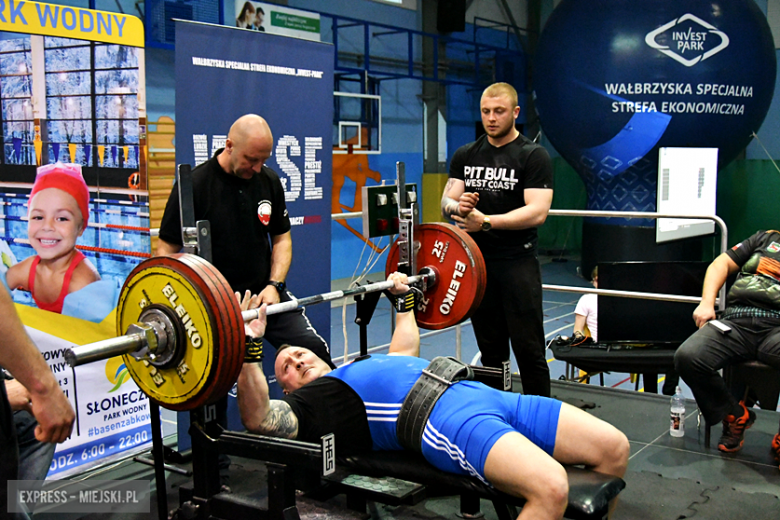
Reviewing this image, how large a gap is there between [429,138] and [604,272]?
19.2 ft

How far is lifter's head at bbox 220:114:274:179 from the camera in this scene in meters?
2.55

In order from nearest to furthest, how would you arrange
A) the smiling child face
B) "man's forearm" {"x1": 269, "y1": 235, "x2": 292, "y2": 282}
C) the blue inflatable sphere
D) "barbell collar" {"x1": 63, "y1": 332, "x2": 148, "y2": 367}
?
"barbell collar" {"x1": 63, "y1": 332, "x2": 148, "y2": 367} < the smiling child face < "man's forearm" {"x1": 269, "y1": 235, "x2": 292, "y2": 282} < the blue inflatable sphere

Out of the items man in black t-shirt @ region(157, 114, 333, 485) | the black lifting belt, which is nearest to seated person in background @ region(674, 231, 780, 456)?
the black lifting belt

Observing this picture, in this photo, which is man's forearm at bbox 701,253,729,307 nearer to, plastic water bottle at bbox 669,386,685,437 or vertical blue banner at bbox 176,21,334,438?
plastic water bottle at bbox 669,386,685,437

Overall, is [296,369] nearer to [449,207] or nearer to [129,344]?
[129,344]

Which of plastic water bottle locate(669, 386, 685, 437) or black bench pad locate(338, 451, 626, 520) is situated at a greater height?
black bench pad locate(338, 451, 626, 520)

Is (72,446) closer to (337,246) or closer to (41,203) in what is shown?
(41,203)

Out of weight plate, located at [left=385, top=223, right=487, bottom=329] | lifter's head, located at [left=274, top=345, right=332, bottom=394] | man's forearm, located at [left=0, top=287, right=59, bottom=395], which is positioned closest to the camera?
man's forearm, located at [left=0, top=287, right=59, bottom=395]

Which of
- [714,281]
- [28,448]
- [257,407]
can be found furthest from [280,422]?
[714,281]

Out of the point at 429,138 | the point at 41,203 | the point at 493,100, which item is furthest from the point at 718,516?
the point at 429,138

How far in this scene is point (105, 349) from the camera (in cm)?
176

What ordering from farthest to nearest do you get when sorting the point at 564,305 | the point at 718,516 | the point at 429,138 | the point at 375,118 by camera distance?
the point at 429,138 < the point at 375,118 < the point at 564,305 < the point at 718,516

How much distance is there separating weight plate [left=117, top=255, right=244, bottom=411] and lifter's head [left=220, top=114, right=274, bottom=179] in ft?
2.47

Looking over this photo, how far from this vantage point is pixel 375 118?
843 centimetres
